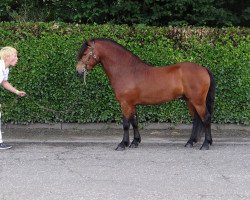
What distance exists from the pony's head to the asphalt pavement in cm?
132

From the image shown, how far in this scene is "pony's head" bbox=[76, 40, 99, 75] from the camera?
330 inches

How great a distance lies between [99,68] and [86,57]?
1973mm

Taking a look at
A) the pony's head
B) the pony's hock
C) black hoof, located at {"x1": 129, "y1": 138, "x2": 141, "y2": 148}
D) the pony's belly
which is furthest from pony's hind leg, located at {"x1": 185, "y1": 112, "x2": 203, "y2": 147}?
the pony's head

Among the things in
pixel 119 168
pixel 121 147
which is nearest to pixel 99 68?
pixel 121 147

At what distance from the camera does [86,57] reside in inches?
331

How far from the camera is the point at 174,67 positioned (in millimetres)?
8539

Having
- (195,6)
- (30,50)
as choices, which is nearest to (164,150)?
(30,50)

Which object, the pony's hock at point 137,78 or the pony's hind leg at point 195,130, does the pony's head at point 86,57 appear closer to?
the pony's hock at point 137,78

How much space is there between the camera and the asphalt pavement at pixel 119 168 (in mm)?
5945

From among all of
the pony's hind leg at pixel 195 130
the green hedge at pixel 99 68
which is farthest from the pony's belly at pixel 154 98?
the green hedge at pixel 99 68

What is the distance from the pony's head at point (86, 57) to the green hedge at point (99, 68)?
1887 millimetres

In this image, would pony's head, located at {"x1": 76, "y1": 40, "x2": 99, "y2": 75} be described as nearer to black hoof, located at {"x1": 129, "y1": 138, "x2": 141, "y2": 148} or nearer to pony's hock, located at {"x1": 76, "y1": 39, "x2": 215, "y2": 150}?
pony's hock, located at {"x1": 76, "y1": 39, "x2": 215, "y2": 150}

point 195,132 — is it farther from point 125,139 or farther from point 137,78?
point 137,78

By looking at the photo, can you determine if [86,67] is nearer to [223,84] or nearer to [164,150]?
[164,150]
